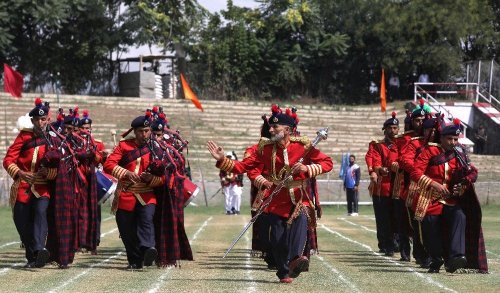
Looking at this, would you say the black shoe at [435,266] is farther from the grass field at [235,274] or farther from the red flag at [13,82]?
the red flag at [13,82]

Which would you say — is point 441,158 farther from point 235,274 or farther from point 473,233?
point 235,274

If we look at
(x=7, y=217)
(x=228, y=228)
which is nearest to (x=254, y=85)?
(x=7, y=217)

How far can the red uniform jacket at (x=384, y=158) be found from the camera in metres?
17.9

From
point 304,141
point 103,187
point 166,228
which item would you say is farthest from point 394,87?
point 304,141

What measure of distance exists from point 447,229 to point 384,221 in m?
3.58

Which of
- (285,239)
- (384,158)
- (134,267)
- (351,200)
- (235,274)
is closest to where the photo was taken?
(285,239)

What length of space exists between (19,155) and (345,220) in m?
15.8

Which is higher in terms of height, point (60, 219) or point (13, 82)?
point (13, 82)

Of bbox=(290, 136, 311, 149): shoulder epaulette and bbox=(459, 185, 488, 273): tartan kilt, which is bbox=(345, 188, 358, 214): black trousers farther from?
bbox=(290, 136, 311, 149): shoulder epaulette

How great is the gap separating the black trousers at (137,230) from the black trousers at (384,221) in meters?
4.21

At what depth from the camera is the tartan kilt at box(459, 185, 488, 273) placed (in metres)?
→ 14.6

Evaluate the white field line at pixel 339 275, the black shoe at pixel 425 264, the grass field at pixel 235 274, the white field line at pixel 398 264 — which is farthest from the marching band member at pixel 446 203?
the white field line at pixel 339 275

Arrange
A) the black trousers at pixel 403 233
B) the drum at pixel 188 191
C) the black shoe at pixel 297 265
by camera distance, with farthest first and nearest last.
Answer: the drum at pixel 188 191, the black trousers at pixel 403 233, the black shoe at pixel 297 265

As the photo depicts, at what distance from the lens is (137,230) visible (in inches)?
601
